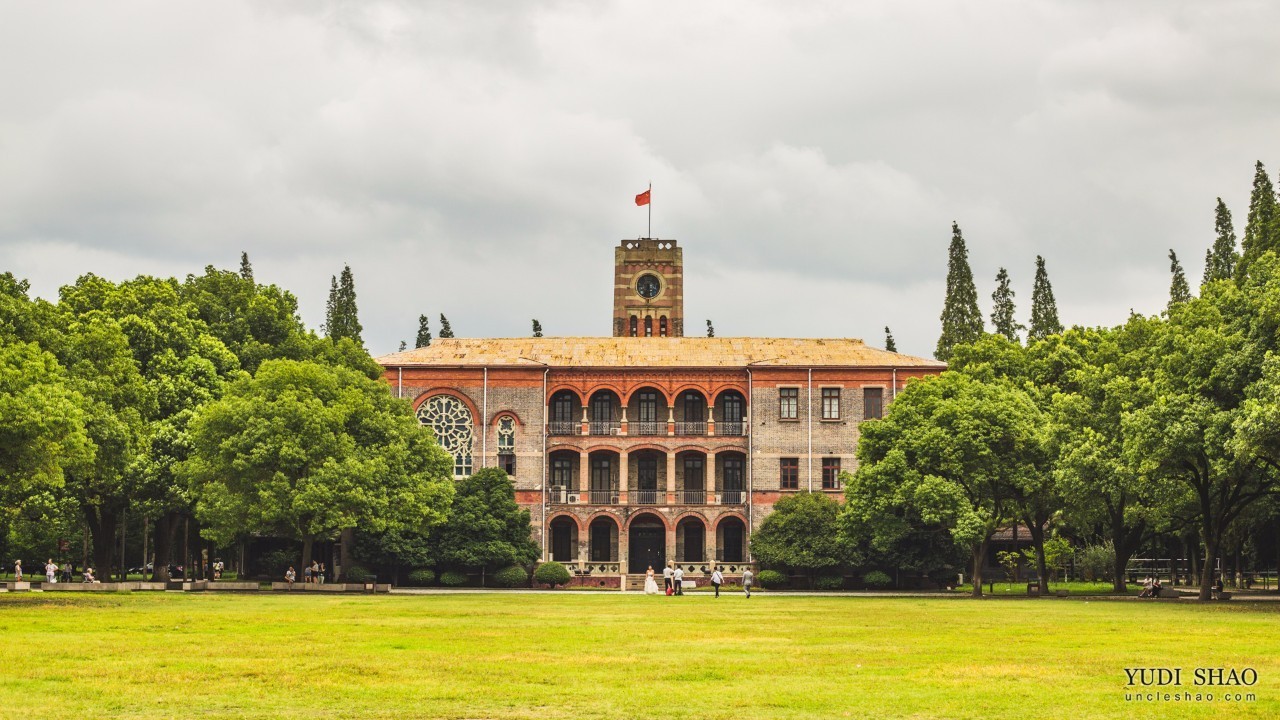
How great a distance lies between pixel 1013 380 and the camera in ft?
206

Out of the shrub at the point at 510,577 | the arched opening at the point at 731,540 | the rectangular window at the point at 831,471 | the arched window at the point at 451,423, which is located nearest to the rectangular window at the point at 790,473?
the rectangular window at the point at 831,471

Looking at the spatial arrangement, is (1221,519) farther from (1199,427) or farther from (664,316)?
(664,316)

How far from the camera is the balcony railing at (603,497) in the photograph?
238ft

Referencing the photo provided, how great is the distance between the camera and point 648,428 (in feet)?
240

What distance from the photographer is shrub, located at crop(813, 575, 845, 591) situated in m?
65.5

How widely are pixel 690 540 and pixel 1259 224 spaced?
104 feet

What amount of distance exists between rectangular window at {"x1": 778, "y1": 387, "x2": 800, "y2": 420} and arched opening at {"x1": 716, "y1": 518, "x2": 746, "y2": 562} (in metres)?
6.18

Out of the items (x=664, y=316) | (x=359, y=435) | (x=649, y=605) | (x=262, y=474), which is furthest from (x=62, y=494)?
(x=664, y=316)

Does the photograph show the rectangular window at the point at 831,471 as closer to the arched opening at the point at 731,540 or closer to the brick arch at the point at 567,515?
the arched opening at the point at 731,540

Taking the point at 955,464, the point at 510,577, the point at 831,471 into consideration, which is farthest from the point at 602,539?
the point at 955,464

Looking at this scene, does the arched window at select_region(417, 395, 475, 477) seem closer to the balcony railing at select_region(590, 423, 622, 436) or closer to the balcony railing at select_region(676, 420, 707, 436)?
the balcony railing at select_region(590, 423, 622, 436)

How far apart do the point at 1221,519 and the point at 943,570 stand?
2070 centimetres

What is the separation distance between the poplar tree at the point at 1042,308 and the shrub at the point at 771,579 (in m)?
26.8

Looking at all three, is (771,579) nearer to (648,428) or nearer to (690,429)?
(690,429)
